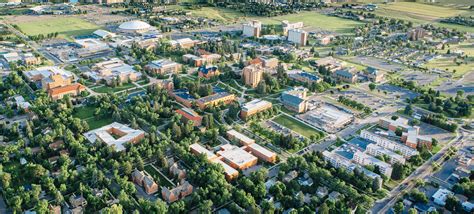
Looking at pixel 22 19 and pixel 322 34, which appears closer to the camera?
pixel 322 34

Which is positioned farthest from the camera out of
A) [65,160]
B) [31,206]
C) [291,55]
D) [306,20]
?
[306,20]

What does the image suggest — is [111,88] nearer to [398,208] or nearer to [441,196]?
[398,208]

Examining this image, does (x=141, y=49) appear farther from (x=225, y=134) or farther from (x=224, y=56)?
(x=225, y=134)

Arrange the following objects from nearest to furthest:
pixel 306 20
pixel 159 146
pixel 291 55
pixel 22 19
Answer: pixel 159 146 < pixel 291 55 < pixel 22 19 < pixel 306 20

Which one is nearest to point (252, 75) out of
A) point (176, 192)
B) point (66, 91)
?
point (66, 91)

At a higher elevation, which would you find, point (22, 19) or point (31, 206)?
point (22, 19)

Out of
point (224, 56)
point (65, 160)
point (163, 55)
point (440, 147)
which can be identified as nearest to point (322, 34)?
point (224, 56)

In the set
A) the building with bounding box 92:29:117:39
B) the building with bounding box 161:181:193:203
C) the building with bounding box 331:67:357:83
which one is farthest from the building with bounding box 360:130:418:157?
the building with bounding box 92:29:117:39
